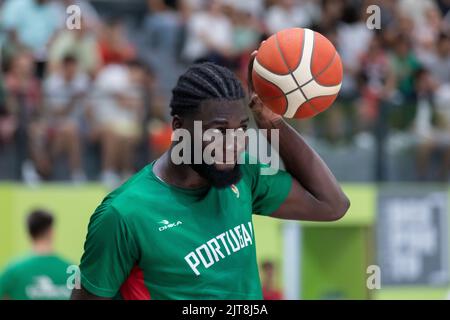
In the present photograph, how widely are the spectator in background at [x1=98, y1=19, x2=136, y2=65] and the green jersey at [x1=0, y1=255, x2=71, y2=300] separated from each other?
192 inches

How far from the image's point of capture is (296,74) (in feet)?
16.3

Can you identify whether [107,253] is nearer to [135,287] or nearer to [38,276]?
[135,287]

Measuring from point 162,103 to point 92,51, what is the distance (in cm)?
158

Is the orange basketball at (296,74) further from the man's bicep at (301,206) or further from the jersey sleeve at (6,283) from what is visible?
the jersey sleeve at (6,283)

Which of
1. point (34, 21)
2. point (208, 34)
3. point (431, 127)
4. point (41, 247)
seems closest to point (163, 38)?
point (208, 34)

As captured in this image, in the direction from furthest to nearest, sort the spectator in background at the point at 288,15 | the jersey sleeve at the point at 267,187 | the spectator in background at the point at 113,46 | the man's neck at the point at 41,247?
1. the spectator in background at the point at 288,15
2. the spectator in background at the point at 113,46
3. the man's neck at the point at 41,247
4. the jersey sleeve at the point at 267,187

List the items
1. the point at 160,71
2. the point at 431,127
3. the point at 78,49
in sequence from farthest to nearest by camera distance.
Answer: the point at 160,71 → the point at 431,127 → the point at 78,49

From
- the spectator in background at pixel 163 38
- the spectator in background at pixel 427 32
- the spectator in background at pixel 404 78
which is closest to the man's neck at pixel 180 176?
the spectator in background at pixel 404 78

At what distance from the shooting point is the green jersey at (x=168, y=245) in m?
4.50

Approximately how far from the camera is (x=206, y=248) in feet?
15.2

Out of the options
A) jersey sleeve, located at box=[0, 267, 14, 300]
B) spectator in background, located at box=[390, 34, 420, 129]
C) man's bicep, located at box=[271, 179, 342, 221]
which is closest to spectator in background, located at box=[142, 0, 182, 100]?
spectator in background, located at box=[390, 34, 420, 129]

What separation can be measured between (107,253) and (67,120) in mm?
7695

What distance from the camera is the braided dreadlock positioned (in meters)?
4.54

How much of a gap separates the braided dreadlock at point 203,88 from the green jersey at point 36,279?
15.6 ft
